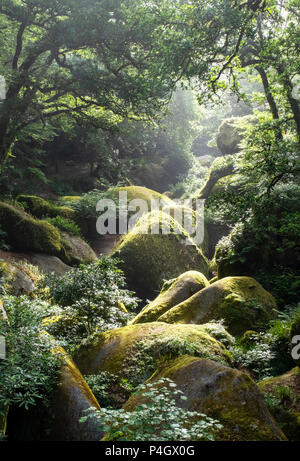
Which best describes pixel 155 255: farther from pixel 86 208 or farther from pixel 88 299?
pixel 86 208

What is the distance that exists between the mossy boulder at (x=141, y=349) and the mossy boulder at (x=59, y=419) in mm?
964

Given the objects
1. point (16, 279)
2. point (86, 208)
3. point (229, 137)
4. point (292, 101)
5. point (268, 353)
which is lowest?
point (268, 353)

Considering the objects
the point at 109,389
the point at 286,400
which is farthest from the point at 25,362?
the point at 286,400

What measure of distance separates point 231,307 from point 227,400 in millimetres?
3555

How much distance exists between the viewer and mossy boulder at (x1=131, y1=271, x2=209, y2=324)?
744 cm

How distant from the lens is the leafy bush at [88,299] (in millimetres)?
5844

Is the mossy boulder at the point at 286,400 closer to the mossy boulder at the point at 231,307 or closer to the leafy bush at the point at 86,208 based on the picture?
the mossy boulder at the point at 231,307

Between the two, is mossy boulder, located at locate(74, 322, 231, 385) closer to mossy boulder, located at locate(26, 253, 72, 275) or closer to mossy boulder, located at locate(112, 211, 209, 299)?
mossy boulder, located at locate(112, 211, 209, 299)

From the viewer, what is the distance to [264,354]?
4.99 meters

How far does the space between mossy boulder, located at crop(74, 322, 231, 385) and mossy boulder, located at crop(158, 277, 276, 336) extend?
→ 1.26 m

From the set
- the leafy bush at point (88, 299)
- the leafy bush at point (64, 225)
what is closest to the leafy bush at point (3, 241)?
the leafy bush at point (64, 225)

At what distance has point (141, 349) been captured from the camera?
482 cm
